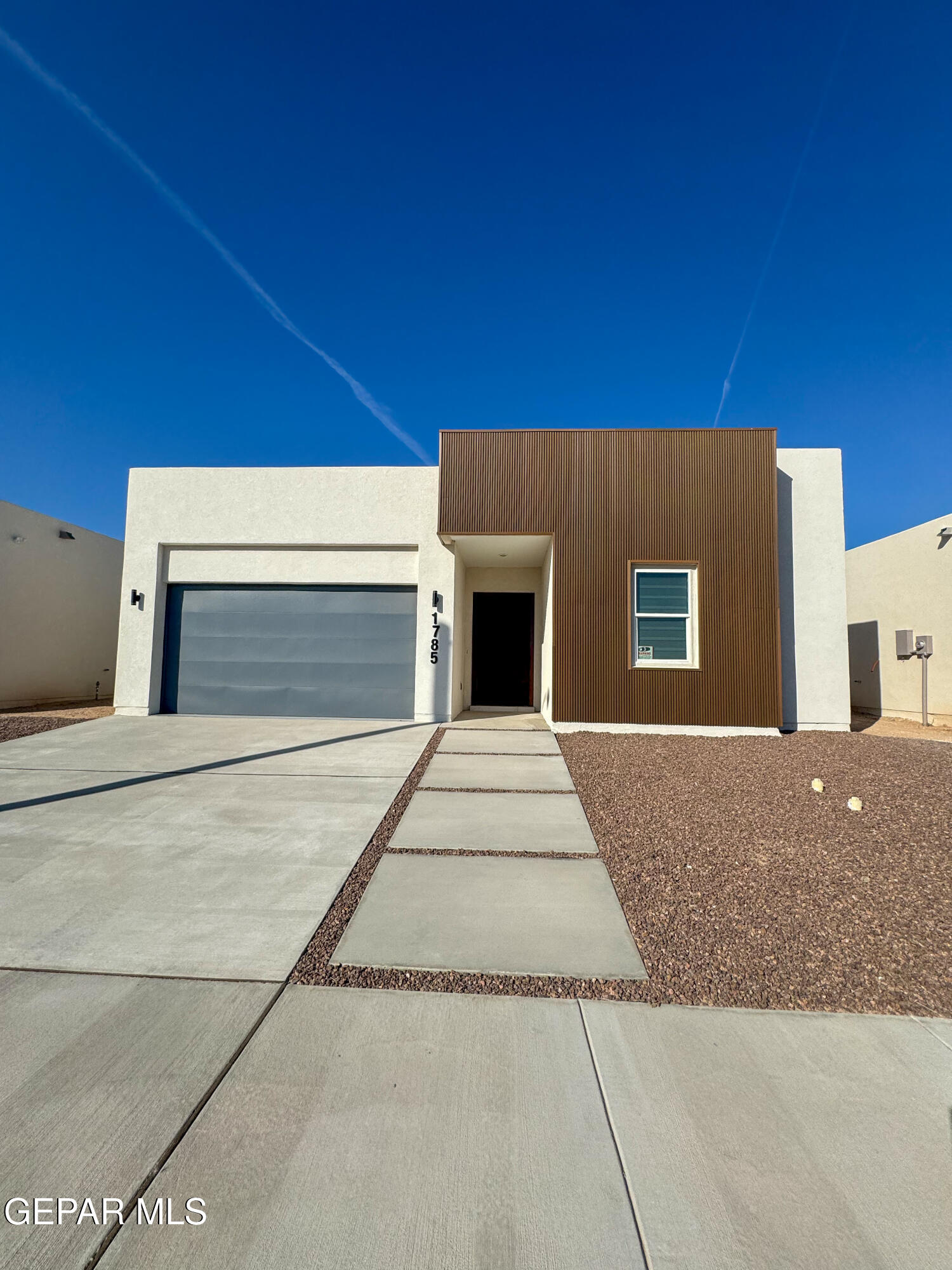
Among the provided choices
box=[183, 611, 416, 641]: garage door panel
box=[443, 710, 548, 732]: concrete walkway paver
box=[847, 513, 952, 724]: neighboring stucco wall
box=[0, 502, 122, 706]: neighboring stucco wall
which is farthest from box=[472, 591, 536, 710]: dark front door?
box=[0, 502, 122, 706]: neighboring stucco wall

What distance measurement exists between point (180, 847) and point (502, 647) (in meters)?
8.28

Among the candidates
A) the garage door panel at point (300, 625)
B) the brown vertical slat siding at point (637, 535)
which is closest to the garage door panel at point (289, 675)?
the garage door panel at point (300, 625)

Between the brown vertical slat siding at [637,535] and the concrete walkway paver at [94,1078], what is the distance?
21.4 feet

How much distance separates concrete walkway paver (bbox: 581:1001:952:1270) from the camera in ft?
3.81

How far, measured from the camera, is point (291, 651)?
945 cm

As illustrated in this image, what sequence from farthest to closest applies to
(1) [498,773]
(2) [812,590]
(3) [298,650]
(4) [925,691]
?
(4) [925,691] < (3) [298,650] < (2) [812,590] < (1) [498,773]

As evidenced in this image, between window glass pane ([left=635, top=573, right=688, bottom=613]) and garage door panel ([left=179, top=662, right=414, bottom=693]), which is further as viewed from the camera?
garage door panel ([left=179, top=662, right=414, bottom=693])

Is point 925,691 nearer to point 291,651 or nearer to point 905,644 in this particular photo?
point 905,644

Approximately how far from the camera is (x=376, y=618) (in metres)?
9.38

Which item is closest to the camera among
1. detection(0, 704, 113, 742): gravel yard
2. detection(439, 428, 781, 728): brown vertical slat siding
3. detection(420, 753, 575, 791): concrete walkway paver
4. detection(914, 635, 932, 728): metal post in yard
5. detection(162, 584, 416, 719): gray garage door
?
detection(420, 753, 575, 791): concrete walkway paver

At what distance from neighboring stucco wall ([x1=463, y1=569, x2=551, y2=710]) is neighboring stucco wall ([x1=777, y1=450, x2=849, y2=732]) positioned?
4.34m

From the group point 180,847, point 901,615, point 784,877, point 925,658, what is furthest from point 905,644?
point 180,847

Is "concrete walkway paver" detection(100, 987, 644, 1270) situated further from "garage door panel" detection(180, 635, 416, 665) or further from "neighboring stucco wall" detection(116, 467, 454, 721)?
"garage door panel" detection(180, 635, 416, 665)

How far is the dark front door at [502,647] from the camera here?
11188mm
